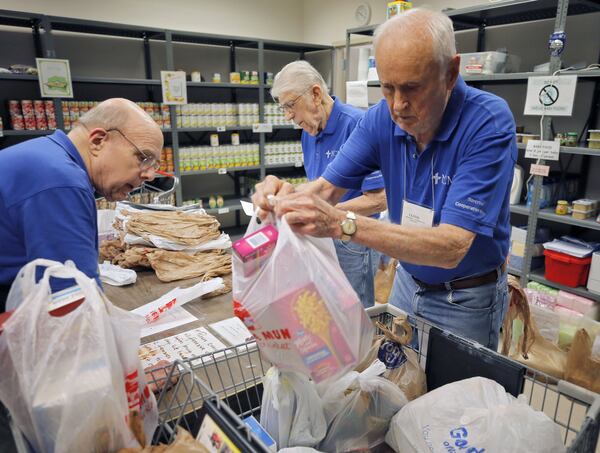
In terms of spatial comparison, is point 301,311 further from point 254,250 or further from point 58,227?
point 58,227

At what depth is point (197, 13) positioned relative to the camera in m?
4.98

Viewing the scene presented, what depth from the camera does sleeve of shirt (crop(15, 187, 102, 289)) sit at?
3.54ft

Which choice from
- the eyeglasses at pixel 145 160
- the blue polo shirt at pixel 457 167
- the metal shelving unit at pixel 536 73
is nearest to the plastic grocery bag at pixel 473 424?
the blue polo shirt at pixel 457 167

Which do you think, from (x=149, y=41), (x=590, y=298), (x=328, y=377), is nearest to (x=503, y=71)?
(x=590, y=298)

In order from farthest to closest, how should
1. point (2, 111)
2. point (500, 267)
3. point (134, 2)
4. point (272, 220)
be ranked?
1. point (134, 2)
2. point (2, 111)
3. point (500, 267)
4. point (272, 220)

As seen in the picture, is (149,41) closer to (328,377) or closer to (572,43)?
(572,43)

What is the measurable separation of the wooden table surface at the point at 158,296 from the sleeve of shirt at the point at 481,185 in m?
0.92

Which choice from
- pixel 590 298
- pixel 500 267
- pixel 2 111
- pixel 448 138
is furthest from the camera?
pixel 2 111

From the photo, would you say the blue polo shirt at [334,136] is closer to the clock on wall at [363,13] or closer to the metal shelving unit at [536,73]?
the metal shelving unit at [536,73]

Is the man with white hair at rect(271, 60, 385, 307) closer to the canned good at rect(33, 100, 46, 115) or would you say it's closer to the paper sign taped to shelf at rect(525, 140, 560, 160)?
the paper sign taped to shelf at rect(525, 140, 560, 160)

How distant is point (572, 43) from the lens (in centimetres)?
322

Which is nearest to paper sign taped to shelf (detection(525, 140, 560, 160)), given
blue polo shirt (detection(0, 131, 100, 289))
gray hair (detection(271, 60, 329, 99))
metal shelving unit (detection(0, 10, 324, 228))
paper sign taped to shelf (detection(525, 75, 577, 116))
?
paper sign taped to shelf (detection(525, 75, 577, 116))

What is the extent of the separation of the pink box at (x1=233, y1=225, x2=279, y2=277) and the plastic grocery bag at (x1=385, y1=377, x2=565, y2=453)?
1.33 ft

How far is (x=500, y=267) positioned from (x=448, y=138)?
47 cm
